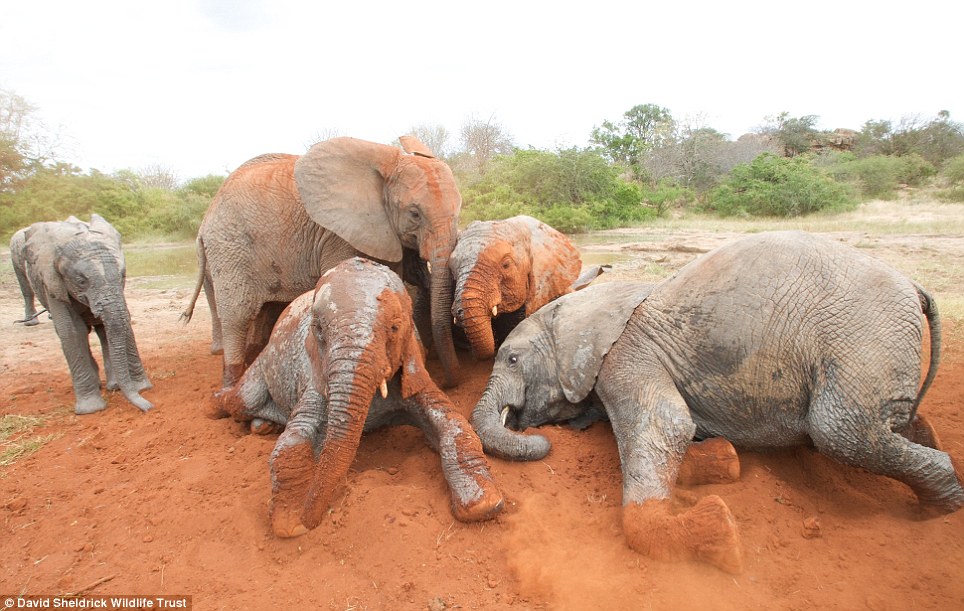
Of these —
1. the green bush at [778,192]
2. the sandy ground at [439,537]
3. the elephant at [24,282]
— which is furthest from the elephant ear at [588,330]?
the green bush at [778,192]

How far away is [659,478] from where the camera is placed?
10.2 feet

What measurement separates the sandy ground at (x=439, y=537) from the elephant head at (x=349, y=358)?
0.81 ft

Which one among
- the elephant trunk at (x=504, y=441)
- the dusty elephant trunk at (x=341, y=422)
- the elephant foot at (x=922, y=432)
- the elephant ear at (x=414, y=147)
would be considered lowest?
the elephant trunk at (x=504, y=441)

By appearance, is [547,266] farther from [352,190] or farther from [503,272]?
[352,190]

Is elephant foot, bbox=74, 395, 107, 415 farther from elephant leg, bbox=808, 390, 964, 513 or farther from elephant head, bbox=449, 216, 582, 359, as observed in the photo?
elephant leg, bbox=808, 390, 964, 513

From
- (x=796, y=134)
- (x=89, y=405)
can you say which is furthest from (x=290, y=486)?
(x=796, y=134)

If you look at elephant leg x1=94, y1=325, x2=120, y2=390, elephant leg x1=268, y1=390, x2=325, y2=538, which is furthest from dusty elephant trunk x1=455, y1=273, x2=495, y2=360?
elephant leg x1=94, y1=325, x2=120, y2=390

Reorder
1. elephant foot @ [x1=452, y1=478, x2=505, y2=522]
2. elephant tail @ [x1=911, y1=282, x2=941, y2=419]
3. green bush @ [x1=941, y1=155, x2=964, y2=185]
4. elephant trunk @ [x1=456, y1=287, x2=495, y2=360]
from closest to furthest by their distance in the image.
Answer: elephant foot @ [x1=452, y1=478, x2=505, y2=522] → elephant tail @ [x1=911, y1=282, x2=941, y2=419] → elephant trunk @ [x1=456, y1=287, x2=495, y2=360] → green bush @ [x1=941, y1=155, x2=964, y2=185]

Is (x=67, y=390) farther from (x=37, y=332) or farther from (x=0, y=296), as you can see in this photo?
(x=0, y=296)

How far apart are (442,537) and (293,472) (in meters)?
0.87

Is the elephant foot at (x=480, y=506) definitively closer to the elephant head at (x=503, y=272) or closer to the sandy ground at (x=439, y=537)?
the sandy ground at (x=439, y=537)

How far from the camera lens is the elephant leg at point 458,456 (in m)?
3.06

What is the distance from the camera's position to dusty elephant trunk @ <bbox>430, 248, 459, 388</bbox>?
4902 mm

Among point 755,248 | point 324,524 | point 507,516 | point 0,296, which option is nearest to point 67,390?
point 324,524
